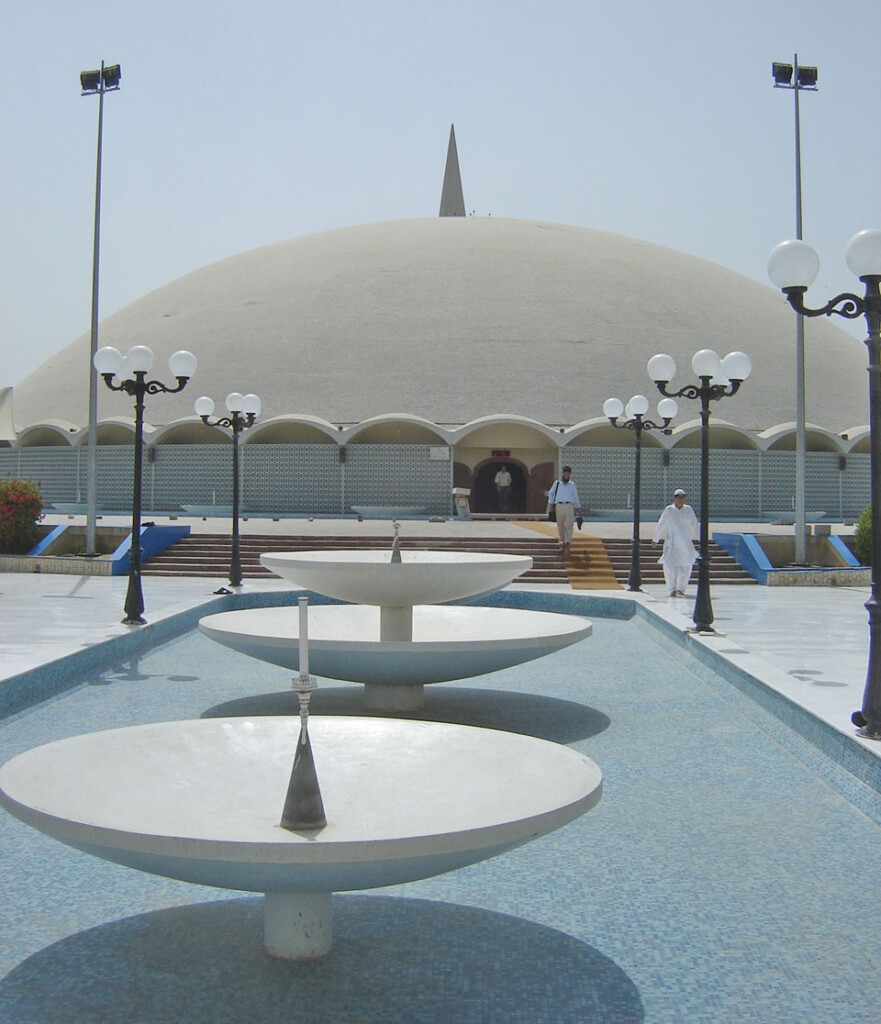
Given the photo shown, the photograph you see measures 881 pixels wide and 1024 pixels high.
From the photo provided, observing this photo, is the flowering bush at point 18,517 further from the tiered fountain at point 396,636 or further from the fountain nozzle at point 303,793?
the fountain nozzle at point 303,793

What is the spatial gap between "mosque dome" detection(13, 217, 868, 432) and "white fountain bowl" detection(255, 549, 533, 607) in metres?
24.8

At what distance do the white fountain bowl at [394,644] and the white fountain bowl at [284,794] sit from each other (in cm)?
261

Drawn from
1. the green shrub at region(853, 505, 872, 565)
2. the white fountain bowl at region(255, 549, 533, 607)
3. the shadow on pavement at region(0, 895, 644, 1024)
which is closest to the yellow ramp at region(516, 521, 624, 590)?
the green shrub at region(853, 505, 872, 565)

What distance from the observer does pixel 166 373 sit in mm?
37719

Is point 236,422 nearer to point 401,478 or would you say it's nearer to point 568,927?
point 401,478

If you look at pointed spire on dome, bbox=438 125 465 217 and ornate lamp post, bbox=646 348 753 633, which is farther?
pointed spire on dome, bbox=438 125 465 217

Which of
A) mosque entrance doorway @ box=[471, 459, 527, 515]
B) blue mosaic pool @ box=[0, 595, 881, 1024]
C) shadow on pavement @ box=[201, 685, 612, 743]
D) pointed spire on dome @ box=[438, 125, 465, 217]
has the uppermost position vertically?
pointed spire on dome @ box=[438, 125, 465, 217]

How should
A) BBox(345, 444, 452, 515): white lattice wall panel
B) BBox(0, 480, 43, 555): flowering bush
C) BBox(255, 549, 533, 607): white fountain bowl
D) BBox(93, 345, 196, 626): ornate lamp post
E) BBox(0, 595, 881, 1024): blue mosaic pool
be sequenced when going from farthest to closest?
BBox(345, 444, 452, 515): white lattice wall panel, BBox(0, 480, 43, 555): flowering bush, BBox(93, 345, 196, 626): ornate lamp post, BBox(255, 549, 533, 607): white fountain bowl, BBox(0, 595, 881, 1024): blue mosaic pool

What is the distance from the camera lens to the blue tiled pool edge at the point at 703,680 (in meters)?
5.66

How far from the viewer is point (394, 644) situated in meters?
7.20

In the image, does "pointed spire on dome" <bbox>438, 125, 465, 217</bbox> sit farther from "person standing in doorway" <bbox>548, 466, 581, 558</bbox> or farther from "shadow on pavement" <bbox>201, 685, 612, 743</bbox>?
"shadow on pavement" <bbox>201, 685, 612, 743</bbox>

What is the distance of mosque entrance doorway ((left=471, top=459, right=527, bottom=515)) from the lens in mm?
33938

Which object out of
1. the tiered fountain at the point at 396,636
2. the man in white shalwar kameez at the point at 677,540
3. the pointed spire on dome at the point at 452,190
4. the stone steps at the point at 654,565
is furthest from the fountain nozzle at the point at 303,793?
the pointed spire on dome at the point at 452,190

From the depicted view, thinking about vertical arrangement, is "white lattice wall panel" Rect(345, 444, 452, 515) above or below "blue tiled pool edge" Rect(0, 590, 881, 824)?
above
